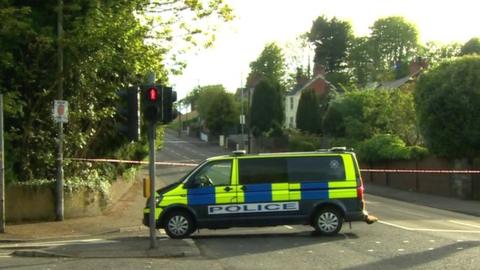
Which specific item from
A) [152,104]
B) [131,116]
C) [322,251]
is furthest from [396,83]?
[131,116]

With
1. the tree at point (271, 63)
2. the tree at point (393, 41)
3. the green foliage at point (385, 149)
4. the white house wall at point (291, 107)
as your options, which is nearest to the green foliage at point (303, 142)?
the green foliage at point (385, 149)

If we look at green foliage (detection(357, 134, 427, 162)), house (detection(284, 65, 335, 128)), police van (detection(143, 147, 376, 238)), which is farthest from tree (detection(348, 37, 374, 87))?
police van (detection(143, 147, 376, 238))

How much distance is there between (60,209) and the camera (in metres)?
19.0

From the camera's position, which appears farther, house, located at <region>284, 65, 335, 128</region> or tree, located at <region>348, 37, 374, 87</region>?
tree, located at <region>348, 37, 374, 87</region>

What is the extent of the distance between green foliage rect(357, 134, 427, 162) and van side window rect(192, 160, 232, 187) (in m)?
21.8

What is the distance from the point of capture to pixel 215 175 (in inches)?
615

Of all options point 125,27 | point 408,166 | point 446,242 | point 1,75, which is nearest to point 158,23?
point 125,27

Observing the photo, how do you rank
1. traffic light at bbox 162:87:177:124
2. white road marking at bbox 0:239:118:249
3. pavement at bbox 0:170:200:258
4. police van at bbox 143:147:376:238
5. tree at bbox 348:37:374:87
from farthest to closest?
tree at bbox 348:37:374:87 → police van at bbox 143:147:376:238 → white road marking at bbox 0:239:118:249 → traffic light at bbox 162:87:177:124 → pavement at bbox 0:170:200:258

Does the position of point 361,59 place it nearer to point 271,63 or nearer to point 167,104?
point 271,63

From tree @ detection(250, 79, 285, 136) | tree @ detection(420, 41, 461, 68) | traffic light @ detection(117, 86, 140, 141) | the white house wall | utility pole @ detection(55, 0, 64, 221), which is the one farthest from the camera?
the white house wall

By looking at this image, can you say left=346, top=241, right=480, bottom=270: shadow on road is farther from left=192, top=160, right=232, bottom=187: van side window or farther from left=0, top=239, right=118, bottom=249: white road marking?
left=0, top=239, right=118, bottom=249: white road marking

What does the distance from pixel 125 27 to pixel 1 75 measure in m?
3.54

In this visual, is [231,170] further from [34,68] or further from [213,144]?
[213,144]

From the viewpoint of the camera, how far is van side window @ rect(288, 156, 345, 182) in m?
15.6
